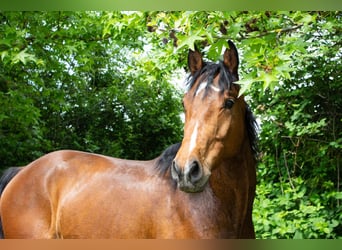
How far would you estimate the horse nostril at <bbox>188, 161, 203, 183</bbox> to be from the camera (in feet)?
4.31

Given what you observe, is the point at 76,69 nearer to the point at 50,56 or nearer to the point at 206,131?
the point at 50,56

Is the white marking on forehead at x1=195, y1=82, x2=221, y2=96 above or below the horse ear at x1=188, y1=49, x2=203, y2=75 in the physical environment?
below


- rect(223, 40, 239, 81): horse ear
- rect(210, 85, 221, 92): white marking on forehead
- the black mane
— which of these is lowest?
rect(210, 85, 221, 92): white marking on forehead

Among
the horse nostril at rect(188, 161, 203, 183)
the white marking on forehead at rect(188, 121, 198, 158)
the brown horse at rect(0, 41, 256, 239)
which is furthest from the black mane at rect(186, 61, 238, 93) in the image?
the horse nostril at rect(188, 161, 203, 183)

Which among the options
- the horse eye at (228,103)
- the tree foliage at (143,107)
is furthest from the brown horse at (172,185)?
the tree foliage at (143,107)

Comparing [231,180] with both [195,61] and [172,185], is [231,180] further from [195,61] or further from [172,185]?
[195,61]

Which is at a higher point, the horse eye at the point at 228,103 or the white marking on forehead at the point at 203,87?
the white marking on forehead at the point at 203,87

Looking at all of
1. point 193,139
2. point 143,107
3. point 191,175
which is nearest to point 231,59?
point 193,139

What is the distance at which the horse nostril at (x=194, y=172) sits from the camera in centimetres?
131

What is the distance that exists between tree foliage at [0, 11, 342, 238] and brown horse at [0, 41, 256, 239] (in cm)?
50

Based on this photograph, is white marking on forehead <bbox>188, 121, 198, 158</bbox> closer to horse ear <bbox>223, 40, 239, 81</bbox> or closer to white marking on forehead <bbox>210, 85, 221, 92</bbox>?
white marking on forehead <bbox>210, 85, 221, 92</bbox>

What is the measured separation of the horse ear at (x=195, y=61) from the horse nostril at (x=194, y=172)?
37 centimetres

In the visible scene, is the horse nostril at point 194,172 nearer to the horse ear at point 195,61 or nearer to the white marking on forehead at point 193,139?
the white marking on forehead at point 193,139
